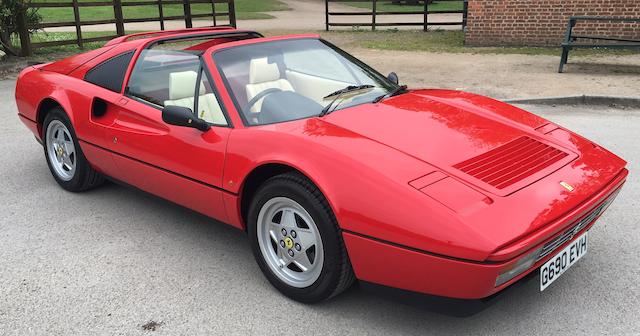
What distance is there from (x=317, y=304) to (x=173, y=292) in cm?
81

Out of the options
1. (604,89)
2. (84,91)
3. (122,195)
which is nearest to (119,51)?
(84,91)

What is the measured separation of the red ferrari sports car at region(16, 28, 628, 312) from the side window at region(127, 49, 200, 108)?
0.03 ft

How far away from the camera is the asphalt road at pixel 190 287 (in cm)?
261

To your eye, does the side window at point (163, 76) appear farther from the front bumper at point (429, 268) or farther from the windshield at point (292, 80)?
the front bumper at point (429, 268)

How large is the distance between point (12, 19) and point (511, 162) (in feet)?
38.1

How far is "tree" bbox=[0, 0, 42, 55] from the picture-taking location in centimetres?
1070

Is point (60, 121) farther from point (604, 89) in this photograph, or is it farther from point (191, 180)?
point (604, 89)

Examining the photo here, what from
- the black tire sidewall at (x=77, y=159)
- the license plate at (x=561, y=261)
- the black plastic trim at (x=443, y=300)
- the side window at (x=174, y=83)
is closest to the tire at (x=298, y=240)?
the black plastic trim at (x=443, y=300)

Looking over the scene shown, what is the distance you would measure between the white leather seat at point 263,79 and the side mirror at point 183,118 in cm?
33

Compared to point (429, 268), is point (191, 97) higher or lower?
higher

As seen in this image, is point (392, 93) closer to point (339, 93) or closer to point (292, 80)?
point (339, 93)

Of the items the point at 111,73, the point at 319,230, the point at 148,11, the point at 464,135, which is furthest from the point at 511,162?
the point at 148,11

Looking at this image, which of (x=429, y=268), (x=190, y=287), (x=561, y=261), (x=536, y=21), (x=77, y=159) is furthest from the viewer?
(x=536, y=21)

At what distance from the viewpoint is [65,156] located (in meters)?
4.39
